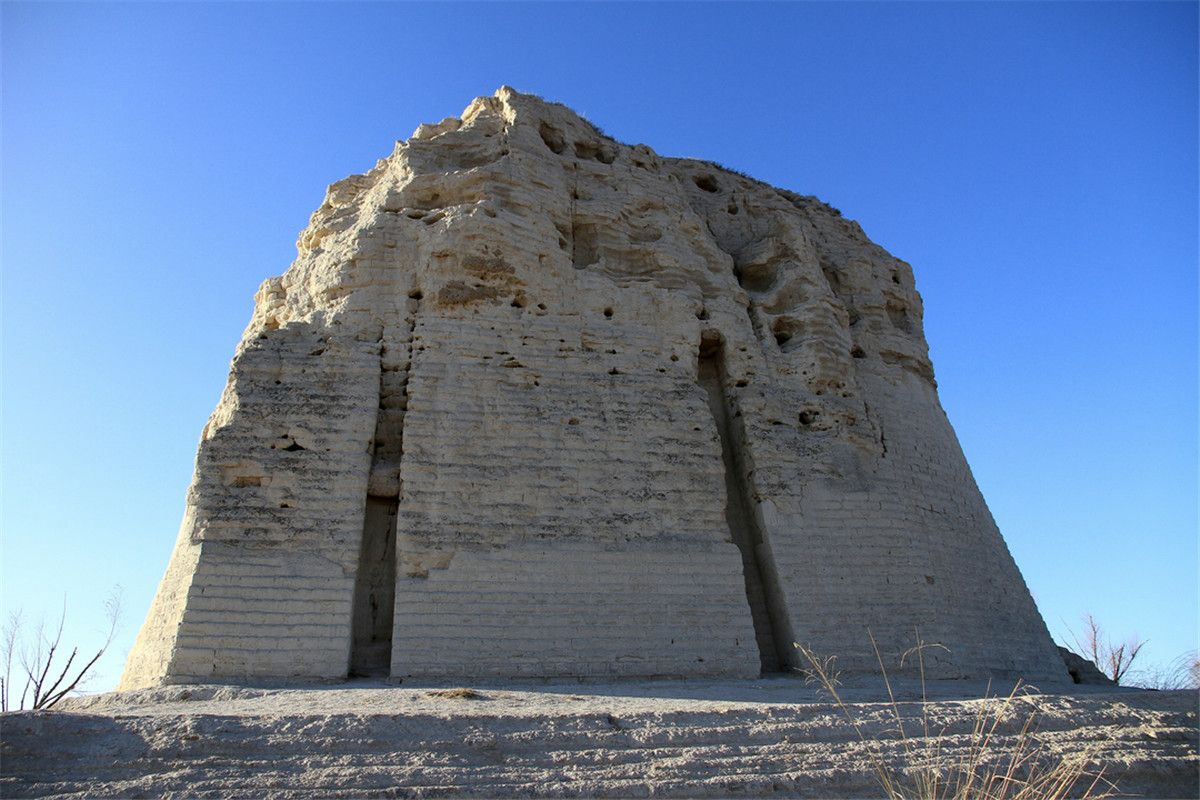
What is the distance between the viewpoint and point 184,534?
23.6 ft

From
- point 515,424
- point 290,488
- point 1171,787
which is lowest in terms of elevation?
point 1171,787

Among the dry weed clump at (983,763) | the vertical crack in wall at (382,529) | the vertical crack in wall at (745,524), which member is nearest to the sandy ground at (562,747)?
the dry weed clump at (983,763)

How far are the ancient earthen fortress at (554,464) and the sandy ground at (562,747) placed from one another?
171cm

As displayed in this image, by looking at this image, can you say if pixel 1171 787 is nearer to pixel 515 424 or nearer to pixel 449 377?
pixel 515 424

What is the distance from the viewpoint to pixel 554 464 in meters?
7.93

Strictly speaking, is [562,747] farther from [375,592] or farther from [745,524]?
[745,524]

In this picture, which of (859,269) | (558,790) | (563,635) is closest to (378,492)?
(563,635)

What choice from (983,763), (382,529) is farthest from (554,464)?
(983,763)

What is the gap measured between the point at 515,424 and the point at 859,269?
688 centimetres

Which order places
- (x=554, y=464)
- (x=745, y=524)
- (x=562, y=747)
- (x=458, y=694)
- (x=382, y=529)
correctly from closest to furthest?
1. (x=562, y=747)
2. (x=458, y=694)
3. (x=382, y=529)
4. (x=554, y=464)
5. (x=745, y=524)

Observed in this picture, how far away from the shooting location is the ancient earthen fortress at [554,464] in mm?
6863

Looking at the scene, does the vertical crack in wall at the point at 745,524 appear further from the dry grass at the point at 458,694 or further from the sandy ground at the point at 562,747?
the dry grass at the point at 458,694

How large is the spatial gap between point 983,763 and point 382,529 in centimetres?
548

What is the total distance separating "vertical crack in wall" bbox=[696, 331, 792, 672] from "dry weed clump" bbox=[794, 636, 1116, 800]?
305 cm
